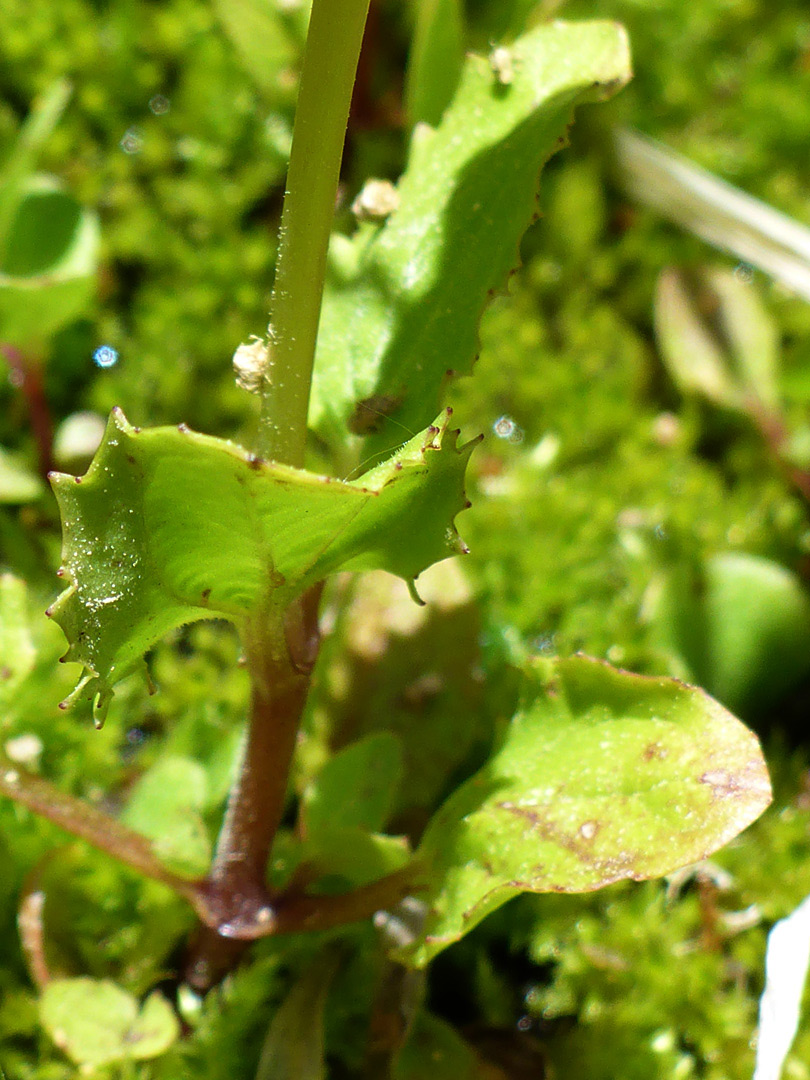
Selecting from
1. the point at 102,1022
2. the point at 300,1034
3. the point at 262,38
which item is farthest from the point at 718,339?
the point at 102,1022

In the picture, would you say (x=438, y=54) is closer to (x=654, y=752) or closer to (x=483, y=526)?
(x=483, y=526)

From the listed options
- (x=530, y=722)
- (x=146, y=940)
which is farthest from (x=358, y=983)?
(x=530, y=722)

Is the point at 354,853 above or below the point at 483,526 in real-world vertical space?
above

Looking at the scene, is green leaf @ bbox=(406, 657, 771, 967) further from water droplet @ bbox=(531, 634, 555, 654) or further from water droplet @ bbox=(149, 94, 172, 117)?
water droplet @ bbox=(149, 94, 172, 117)

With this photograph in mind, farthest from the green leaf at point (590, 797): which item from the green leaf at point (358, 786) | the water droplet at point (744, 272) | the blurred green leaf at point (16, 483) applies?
the water droplet at point (744, 272)

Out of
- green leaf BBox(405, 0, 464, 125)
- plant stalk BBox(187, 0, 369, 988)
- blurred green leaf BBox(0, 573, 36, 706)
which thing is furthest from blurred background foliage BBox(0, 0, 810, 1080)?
green leaf BBox(405, 0, 464, 125)

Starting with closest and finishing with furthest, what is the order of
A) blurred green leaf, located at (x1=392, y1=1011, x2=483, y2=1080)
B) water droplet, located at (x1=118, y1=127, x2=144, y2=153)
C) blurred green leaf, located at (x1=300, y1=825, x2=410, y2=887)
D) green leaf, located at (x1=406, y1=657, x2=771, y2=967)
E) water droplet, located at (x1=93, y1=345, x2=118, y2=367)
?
1. green leaf, located at (x1=406, y1=657, x2=771, y2=967)
2. blurred green leaf, located at (x1=300, y1=825, x2=410, y2=887)
3. blurred green leaf, located at (x1=392, y1=1011, x2=483, y2=1080)
4. water droplet, located at (x1=93, y1=345, x2=118, y2=367)
5. water droplet, located at (x1=118, y1=127, x2=144, y2=153)

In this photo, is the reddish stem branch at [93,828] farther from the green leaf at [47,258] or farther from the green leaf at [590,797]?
the green leaf at [47,258]
